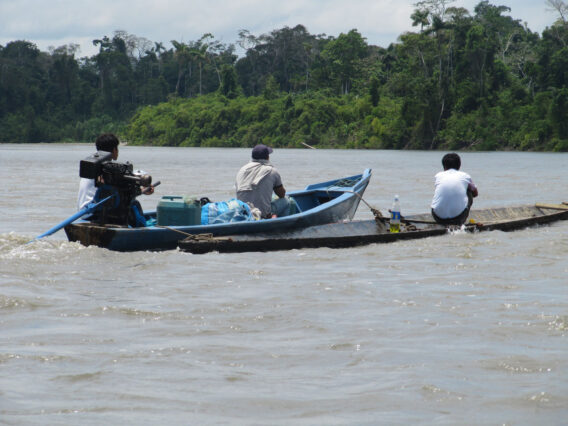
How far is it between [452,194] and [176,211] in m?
3.45

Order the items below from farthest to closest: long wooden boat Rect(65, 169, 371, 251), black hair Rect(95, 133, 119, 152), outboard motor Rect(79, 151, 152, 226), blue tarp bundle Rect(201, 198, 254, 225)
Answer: blue tarp bundle Rect(201, 198, 254, 225)
black hair Rect(95, 133, 119, 152)
long wooden boat Rect(65, 169, 371, 251)
outboard motor Rect(79, 151, 152, 226)

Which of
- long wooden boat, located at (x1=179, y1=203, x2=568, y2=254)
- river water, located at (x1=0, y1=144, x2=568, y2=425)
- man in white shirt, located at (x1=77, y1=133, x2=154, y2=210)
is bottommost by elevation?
river water, located at (x1=0, y1=144, x2=568, y2=425)

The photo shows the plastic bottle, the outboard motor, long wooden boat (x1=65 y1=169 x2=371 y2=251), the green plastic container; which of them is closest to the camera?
the outboard motor

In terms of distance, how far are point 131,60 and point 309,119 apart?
41.4 meters

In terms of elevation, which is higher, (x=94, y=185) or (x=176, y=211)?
(x=94, y=185)

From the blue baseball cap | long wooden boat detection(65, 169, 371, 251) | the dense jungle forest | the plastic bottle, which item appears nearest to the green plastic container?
long wooden boat detection(65, 169, 371, 251)

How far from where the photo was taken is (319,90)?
72438 mm

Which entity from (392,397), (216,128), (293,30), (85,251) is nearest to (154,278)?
(85,251)

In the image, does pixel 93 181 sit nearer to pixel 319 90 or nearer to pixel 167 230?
pixel 167 230

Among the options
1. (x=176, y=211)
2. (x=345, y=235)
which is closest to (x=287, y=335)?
(x=176, y=211)

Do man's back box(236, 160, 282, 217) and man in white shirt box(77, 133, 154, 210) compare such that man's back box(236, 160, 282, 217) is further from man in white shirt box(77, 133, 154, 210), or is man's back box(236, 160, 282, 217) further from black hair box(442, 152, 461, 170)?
black hair box(442, 152, 461, 170)

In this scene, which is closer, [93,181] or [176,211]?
[93,181]

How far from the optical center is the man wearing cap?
908cm

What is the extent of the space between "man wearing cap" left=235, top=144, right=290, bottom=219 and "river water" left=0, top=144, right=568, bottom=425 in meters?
0.93
